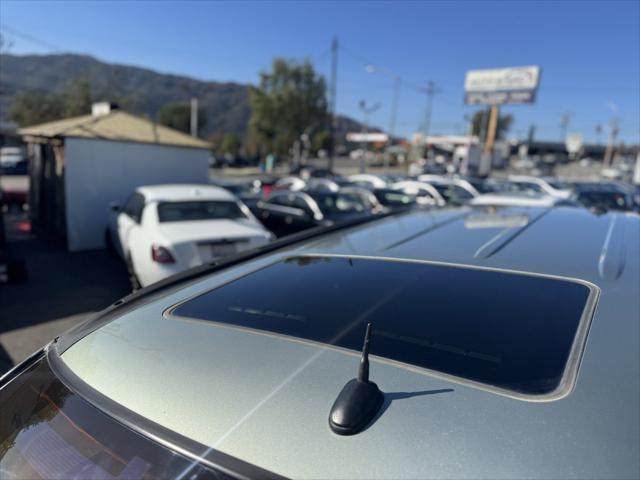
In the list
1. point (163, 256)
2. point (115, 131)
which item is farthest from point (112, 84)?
→ point (163, 256)

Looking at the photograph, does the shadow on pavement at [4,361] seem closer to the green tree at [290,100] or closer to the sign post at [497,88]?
the green tree at [290,100]

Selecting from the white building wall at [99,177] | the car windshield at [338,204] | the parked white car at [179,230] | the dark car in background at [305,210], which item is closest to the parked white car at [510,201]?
the parked white car at [179,230]

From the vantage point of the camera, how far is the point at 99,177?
376 inches

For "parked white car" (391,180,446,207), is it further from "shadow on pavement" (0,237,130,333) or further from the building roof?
"shadow on pavement" (0,237,130,333)

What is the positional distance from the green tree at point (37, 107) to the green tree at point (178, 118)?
15.2 meters

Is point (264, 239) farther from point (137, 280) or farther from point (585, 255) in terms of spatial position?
point (585, 255)

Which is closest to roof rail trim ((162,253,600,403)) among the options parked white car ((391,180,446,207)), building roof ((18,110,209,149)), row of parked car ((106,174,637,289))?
row of parked car ((106,174,637,289))

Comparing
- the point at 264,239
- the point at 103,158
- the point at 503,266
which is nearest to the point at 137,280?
the point at 264,239

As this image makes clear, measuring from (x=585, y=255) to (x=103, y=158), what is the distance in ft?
32.4

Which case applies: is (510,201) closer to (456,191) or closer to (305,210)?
(305,210)

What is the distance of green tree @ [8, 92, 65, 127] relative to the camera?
47.5 metres

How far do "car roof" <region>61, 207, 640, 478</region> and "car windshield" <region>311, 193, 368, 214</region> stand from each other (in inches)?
300

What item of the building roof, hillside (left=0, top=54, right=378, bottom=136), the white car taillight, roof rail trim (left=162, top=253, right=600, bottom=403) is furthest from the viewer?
hillside (left=0, top=54, right=378, bottom=136)

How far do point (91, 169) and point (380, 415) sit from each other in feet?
32.9
